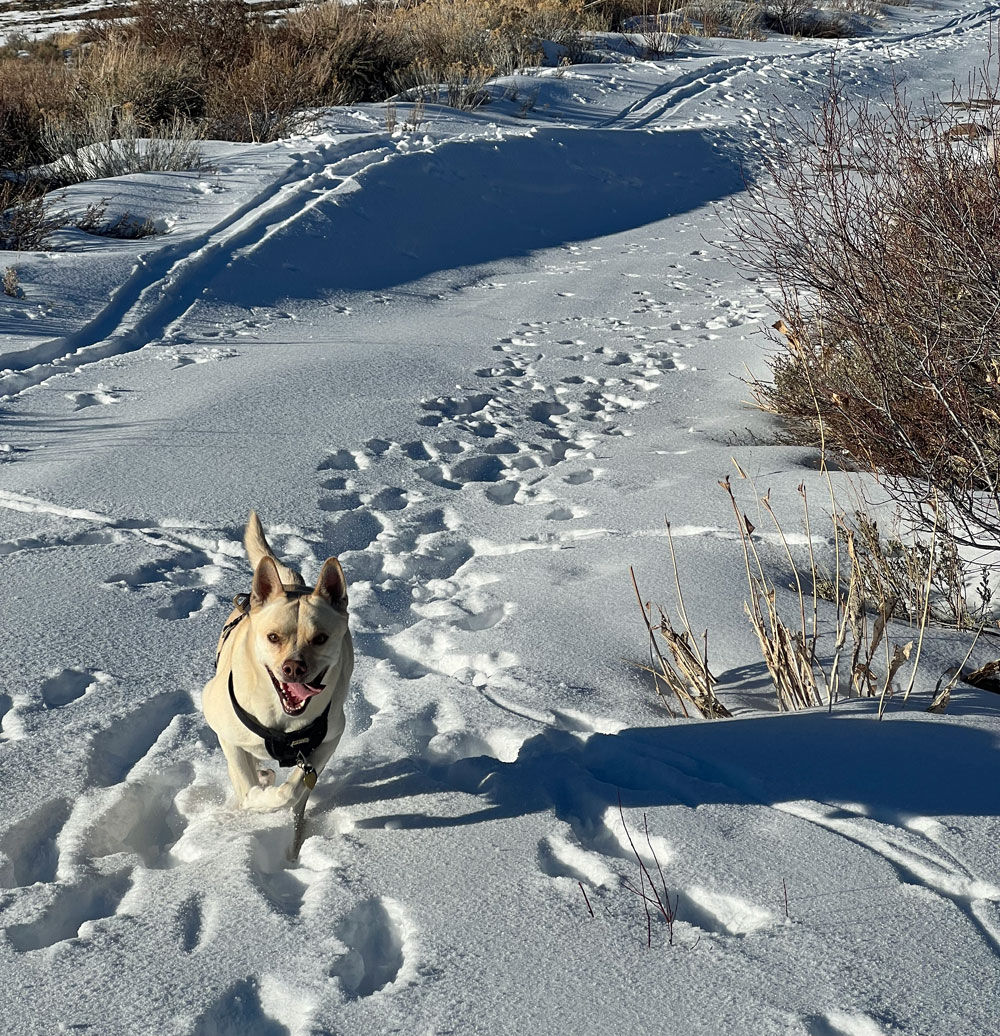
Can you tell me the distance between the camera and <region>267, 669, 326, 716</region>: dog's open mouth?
2332mm

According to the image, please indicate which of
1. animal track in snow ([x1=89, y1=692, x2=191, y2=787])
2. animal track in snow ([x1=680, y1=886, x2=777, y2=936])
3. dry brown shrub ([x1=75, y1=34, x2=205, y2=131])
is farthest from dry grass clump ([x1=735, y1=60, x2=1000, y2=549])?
dry brown shrub ([x1=75, y1=34, x2=205, y2=131])

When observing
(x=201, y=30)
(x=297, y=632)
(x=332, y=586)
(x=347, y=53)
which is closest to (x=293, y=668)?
(x=297, y=632)

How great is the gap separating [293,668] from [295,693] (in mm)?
122

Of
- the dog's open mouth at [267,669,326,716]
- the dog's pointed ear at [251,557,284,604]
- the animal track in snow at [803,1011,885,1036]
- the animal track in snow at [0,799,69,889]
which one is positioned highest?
the dog's pointed ear at [251,557,284,604]

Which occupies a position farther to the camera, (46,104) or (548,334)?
(46,104)

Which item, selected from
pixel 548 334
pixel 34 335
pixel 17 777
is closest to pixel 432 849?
pixel 17 777

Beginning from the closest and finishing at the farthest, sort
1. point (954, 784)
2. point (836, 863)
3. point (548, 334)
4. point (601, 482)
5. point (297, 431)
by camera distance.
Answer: point (836, 863), point (954, 784), point (601, 482), point (297, 431), point (548, 334)

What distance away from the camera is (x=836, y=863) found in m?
2.43

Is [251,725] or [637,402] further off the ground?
[251,725]

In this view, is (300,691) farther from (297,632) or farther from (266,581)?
(266,581)

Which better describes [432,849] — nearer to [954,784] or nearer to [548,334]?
[954,784]

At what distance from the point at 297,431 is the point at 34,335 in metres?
2.21

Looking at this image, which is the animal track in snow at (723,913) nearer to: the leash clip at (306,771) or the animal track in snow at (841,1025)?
the animal track in snow at (841,1025)

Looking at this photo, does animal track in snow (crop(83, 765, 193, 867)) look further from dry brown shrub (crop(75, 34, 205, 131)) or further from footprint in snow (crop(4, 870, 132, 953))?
dry brown shrub (crop(75, 34, 205, 131))
